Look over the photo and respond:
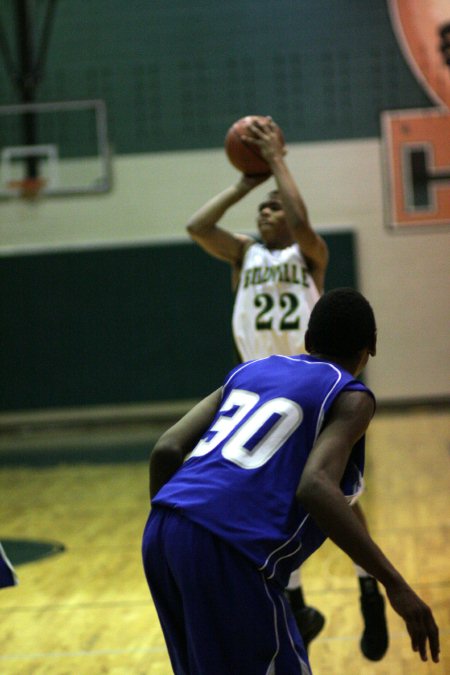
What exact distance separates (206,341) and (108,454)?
242 cm

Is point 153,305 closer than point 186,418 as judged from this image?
No

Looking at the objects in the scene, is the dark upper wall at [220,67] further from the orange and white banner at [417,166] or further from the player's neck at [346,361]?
the player's neck at [346,361]

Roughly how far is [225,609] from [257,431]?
1.31 ft

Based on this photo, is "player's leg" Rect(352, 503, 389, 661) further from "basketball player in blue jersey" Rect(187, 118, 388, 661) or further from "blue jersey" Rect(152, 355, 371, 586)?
"blue jersey" Rect(152, 355, 371, 586)

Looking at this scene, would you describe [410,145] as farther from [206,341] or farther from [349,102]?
[206,341]

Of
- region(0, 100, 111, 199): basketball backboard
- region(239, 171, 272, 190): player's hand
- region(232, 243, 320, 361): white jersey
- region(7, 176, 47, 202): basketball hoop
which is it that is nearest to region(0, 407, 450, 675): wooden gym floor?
region(232, 243, 320, 361): white jersey

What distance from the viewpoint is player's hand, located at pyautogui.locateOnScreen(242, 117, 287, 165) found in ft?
15.1

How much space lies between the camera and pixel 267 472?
2.31 metres

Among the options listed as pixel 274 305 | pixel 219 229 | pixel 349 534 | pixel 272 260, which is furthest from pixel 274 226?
pixel 349 534

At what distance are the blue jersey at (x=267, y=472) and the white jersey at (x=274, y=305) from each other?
222 centimetres

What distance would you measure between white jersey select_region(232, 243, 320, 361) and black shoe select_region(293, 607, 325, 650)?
1133 millimetres

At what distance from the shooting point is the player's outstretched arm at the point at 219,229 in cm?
480

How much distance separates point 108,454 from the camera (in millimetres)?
10242

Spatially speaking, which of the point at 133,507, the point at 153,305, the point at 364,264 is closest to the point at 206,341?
the point at 153,305
